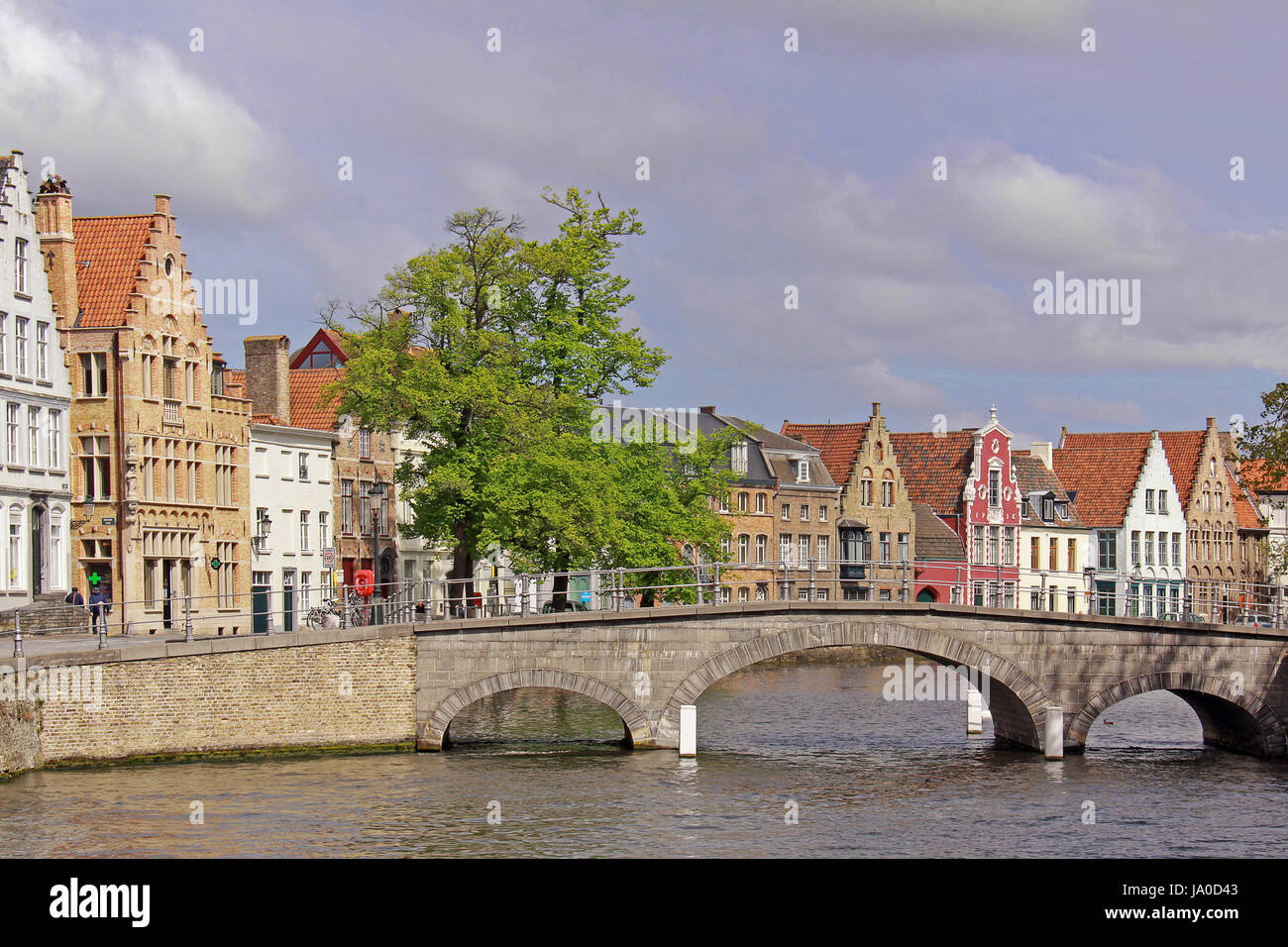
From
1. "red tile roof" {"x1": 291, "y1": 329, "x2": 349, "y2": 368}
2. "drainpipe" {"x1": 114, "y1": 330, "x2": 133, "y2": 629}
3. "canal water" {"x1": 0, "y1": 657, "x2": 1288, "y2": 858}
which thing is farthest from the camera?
"red tile roof" {"x1": 291, "y1": 329, "x2": 349, "y2": 368}

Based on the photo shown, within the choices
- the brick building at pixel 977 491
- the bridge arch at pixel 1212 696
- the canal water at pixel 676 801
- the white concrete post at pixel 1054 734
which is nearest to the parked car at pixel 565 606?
the canal water at pixel 676 801

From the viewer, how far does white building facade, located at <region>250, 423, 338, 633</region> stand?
210 feet

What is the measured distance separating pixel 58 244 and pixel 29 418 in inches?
231

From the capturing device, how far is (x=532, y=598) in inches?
2640

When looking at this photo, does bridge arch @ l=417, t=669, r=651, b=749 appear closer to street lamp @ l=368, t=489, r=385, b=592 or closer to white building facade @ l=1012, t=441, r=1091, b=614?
street lamp @ l=368, t=489, r=385, b=592

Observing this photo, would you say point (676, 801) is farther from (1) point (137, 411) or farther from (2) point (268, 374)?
(2) point (268, 374)

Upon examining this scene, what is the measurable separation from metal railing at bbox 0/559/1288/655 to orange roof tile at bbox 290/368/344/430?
6450 mm

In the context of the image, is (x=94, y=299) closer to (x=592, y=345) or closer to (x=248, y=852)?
(x=592, y=345)

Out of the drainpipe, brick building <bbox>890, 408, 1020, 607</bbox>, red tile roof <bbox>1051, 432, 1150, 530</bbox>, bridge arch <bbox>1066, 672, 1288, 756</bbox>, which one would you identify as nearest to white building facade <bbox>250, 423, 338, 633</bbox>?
the drainpipe

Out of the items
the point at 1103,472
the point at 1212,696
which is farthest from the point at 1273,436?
the point at 1103,472

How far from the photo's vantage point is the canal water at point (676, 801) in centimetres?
3139

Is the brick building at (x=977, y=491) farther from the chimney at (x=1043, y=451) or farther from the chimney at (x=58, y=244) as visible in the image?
the chimney at (x=58, y=244)
